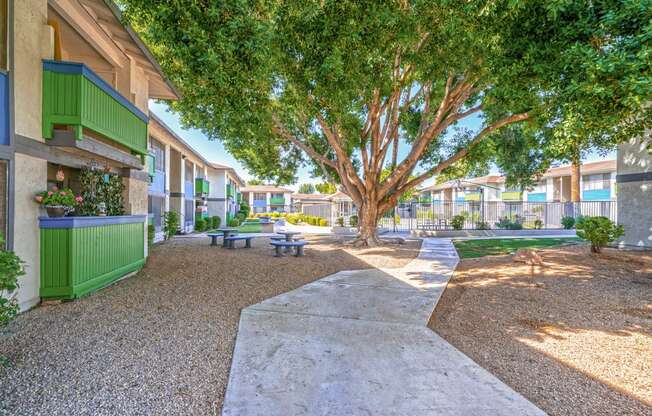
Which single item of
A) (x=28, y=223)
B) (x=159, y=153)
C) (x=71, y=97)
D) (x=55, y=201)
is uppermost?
(x=159, y=153)

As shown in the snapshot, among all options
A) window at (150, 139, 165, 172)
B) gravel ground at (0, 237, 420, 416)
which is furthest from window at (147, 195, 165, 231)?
gravel ground at (0, 237, 420, 416)

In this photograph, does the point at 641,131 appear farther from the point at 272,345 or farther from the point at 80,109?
the point at 80,109

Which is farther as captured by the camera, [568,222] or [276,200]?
[276,200]

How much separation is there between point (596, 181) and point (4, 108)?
41.8m

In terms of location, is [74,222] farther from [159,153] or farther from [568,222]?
[568,222]

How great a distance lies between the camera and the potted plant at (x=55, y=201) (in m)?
5.06

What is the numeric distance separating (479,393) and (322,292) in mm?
3822

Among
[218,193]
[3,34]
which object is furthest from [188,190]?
[3,34]

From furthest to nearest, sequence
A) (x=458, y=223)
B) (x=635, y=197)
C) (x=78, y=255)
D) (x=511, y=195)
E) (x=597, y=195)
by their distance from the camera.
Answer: (x=511, y=195), (x=597, y=195), (x=458, y=223), (x=635, y=197), (x=78, y=255)

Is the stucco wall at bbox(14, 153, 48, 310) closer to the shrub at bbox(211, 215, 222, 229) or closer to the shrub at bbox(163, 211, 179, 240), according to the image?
the shrub at bbox(163, 211, 179, 240)

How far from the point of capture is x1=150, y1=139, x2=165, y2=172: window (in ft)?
52.2

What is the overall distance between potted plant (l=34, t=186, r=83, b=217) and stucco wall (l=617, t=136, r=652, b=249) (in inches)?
658

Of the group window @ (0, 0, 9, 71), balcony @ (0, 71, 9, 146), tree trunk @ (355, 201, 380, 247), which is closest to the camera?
balcony @ (0, 71, 9, 146)

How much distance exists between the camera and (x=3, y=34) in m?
4.62
